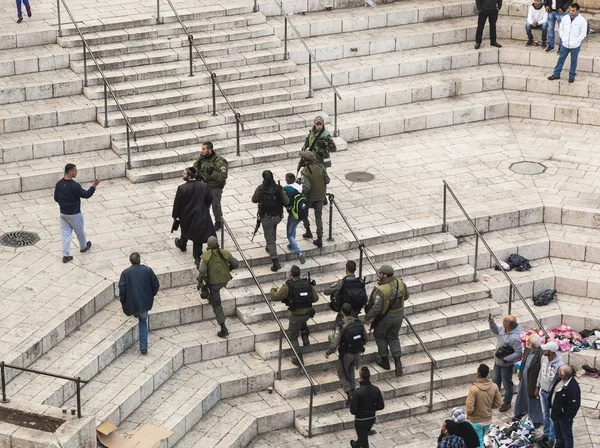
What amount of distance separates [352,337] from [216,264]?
240cm

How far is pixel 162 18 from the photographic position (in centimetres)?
3045

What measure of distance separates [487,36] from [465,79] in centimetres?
208

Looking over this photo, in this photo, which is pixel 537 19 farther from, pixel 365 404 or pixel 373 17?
pixel 365 404

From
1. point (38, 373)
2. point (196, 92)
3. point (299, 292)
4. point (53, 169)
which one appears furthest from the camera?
point (196, 92)

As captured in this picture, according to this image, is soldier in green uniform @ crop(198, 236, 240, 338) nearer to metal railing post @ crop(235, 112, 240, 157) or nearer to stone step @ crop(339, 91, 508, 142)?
metal railing post @ crop(235, 112, 240, 157)

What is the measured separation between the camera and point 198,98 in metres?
29.2

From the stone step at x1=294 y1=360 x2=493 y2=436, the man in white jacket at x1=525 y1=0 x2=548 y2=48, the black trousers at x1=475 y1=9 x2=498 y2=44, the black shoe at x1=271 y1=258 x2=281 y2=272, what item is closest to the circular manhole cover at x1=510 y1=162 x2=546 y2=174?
the black trousers at x1=475 y1=9 x2=498 y2=44

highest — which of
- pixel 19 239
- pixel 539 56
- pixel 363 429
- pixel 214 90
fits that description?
pixel 214 90

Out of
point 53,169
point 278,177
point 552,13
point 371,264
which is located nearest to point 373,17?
point 552,13

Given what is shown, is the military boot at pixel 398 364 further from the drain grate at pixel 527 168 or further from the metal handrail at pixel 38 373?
the drain grate at pixel 527 168

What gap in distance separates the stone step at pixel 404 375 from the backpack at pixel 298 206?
2.33m

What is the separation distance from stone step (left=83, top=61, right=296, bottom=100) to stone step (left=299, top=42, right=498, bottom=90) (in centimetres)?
98

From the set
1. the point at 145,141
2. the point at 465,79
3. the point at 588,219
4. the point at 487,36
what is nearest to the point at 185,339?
the point at 145,141

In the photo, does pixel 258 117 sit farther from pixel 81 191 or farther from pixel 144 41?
pixel 81 191
